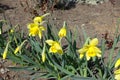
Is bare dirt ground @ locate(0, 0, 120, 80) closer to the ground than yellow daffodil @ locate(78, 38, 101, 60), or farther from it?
closer to the ground

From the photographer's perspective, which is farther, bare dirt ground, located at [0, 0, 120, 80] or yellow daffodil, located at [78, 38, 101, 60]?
bare dirt ground, located at [0, 0, 120, 80]

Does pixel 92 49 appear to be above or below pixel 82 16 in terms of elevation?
above

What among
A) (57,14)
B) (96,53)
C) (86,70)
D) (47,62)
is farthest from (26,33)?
(96,53)

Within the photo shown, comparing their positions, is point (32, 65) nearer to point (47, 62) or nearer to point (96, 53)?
point (47, 62)

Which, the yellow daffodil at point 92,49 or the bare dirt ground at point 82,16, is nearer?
the yellow daffodil at point 92,49

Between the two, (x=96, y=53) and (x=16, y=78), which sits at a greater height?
(x=96, y=53)

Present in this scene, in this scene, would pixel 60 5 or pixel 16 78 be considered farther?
pixel 60 5

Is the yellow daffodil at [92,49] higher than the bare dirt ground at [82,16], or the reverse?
the yellow daffodil at [92,49]

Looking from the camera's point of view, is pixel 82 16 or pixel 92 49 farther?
pixel 82 16
